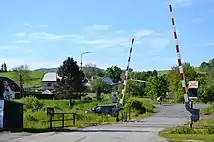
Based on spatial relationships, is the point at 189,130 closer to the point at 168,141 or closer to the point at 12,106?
the point at 168,141

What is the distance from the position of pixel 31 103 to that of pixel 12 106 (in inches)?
1762

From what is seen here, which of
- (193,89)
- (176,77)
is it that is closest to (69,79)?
(176,77)

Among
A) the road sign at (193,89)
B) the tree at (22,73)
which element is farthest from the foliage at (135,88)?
the road sign at (193,89)

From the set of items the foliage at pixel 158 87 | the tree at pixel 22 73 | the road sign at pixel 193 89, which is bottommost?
the road sign at pixel 193 89

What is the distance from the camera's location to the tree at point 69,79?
323ft

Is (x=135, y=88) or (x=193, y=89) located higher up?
(x=135, y=88)

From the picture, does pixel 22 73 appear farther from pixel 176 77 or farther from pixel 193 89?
pixel 193 89

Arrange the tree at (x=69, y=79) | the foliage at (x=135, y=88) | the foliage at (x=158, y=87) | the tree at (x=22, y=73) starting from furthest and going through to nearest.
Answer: the tree at (x=22, y=73) < the foliage at (x=135, y=88) < the foliage at (x=158, y=87) < the tree at (x=69, y=79)

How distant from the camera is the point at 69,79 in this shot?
100m

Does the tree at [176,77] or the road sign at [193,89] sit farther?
the tree at [176,77]

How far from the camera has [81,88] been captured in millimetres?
101312

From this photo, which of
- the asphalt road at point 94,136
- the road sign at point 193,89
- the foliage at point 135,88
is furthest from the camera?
the foliage at point 135,88

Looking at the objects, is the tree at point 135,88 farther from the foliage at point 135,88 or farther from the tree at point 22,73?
the tree at point 22,73

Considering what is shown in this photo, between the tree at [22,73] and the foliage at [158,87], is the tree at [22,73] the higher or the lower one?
the higher one
